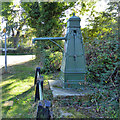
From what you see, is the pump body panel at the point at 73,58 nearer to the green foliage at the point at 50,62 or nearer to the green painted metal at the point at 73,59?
the green painted metal at the point at 73,59

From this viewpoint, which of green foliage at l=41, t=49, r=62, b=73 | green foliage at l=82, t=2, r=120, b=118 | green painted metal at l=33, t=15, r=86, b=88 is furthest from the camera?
green foliage at l=41, t=49, r=62, b=73

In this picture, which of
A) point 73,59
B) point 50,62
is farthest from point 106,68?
point 50,62

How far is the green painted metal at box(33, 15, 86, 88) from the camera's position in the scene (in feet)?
13.1

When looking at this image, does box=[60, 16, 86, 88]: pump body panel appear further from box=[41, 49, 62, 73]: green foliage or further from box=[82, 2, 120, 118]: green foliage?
box=[41, 49, 62, 73]: green foliage

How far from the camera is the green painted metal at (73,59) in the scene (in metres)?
4.00

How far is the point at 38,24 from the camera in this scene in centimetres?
942

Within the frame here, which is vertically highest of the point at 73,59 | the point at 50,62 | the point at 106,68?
the point at 73,59

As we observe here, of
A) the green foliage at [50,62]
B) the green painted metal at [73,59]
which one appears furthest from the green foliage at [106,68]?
the green foliage at [50,62]

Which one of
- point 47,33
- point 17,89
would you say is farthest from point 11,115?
point 47,33

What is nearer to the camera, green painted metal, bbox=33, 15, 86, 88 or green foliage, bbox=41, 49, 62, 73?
green painted metal, bbox=33, 15, 86, 88

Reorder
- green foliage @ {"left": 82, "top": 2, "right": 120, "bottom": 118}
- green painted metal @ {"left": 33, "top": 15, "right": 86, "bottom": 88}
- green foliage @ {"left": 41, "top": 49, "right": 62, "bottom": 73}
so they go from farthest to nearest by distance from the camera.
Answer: green foliage @ {"left": 41, "top": 49, "right": 62, "bottom": 73}, green painted metal @ {"left": 33, "top": 15, "right": 86, "bottom": 88}, green foliage @ {"left": 82, "top": 2, "right": 120, "bottom": 118}

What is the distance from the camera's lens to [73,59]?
402 centimetres

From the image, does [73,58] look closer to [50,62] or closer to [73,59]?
[73,59]

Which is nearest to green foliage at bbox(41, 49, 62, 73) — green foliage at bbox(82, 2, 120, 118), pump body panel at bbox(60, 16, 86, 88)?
green foliage at bbox(82, 2, 120, 118)
